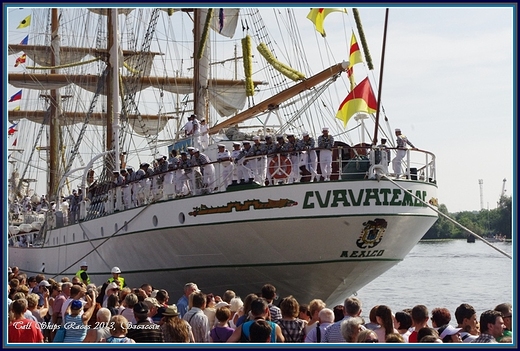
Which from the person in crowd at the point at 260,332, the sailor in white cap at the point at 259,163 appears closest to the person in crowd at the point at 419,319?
the person in crowd at the point at 260,332

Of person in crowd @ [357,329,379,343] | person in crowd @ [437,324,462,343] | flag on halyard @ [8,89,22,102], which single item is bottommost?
person in crowd @ [437,324,462,343]

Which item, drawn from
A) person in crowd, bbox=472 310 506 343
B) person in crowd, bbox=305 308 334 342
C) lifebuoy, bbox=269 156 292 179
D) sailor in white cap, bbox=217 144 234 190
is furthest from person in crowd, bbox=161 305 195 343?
sailor in white cap, bbox=217 144 234 190

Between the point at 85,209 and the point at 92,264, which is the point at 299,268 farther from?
the point at 85,209

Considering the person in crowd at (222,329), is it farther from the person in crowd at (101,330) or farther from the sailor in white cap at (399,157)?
the sailor in white cap at (399,157)

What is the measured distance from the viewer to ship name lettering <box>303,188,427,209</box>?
57.8 feet

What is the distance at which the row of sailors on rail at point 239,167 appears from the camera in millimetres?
18408

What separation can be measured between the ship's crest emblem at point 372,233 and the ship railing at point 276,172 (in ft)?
3.40

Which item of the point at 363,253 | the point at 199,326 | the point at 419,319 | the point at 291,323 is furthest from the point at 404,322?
the point at 363,253

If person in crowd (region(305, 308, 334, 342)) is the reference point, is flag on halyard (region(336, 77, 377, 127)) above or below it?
above

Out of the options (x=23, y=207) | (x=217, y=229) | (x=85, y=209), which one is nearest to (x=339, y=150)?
(x=217, y=229)

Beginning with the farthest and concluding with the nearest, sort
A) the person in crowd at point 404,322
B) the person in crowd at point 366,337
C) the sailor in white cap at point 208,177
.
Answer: the sailor in white cap at point 208,177, the person in crowd at point 404,322, the person in crowd at point 366,337

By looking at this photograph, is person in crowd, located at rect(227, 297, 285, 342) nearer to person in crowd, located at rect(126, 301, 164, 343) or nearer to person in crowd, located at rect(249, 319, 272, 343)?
person in crowd, located at rect(249, 319, 272, 343)

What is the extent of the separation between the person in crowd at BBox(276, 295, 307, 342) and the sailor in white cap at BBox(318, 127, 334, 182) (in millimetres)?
9596

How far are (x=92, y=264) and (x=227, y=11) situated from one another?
12.8 metres
